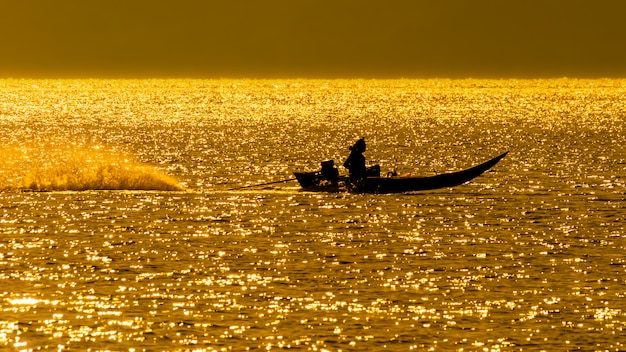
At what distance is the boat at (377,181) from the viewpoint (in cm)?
5453

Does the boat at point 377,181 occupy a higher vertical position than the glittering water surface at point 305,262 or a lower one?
higher

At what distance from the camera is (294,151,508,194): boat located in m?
54.5

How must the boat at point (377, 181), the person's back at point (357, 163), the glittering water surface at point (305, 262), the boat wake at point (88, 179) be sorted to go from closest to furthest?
the glittering water surface at point (305, 262), the person's back at point (357, 163), the boat at point (377, 181), the boat wake at point (88, 179)

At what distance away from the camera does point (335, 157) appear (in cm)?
9950

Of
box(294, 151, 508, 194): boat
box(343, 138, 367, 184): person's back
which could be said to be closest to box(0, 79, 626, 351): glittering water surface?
box(294, 151, 508, 194): boat

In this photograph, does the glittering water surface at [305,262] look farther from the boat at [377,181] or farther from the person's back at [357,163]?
the person's back at [357,163]

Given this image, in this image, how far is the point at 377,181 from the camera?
2138 inches

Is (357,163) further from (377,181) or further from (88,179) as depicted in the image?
(88,179)

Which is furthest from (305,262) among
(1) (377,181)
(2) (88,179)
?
(2) (88,179)

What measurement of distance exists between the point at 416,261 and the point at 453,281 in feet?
12.5

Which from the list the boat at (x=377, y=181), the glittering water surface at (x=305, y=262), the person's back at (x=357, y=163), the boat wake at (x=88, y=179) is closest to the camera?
the glittering water surface at (x=305, y=262)

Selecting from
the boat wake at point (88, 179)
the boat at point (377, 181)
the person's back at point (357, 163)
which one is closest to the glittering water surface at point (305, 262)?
the boat wake at point (88, 179)

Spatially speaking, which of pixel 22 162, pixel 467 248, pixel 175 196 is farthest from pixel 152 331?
pixel 22 162

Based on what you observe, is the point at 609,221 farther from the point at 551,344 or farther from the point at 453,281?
the point at 551,344
